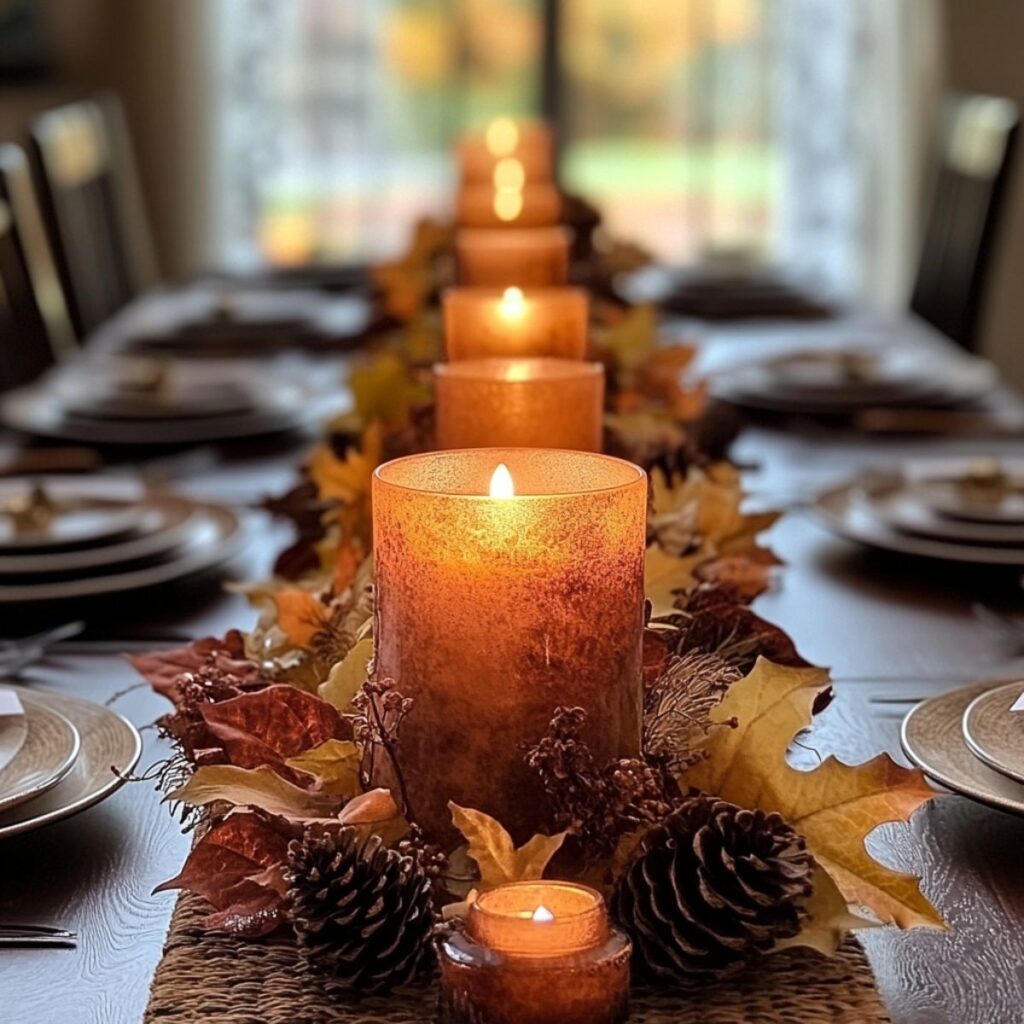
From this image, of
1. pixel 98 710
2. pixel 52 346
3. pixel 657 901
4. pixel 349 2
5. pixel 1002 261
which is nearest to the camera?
pixel 657 901

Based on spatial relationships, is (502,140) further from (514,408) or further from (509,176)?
(514,408)

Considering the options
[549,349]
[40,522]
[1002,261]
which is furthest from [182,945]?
[1002,261]

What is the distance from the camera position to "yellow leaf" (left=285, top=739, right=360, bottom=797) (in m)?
0.63

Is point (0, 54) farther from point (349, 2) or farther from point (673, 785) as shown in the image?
point (673, 785)

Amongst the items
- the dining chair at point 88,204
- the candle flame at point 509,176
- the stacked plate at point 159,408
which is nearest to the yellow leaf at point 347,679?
the stacked plate at point 159,408

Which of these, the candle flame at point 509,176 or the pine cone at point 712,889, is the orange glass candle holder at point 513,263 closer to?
the candle flame at point 509,176

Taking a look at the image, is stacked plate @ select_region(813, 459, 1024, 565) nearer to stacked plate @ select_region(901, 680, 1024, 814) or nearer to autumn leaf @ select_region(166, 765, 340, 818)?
stacked plate @ select_region(901, 680, 1024, 814)

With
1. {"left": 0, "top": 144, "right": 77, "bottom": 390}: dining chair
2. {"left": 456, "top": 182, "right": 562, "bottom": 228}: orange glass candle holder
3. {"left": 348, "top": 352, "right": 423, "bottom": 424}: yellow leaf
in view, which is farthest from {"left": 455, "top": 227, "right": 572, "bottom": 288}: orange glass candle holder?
{"left": 0, "top": 144, "right": 77, "bottom": 390}: dining chair

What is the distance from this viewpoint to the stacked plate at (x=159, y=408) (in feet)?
5.69

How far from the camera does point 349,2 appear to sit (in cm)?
457

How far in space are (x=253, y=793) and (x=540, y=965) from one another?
15 cm

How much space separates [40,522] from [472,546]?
766 millimetres

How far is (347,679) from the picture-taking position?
67cm

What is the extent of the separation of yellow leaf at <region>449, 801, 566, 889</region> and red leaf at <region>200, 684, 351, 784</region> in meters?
0.11
